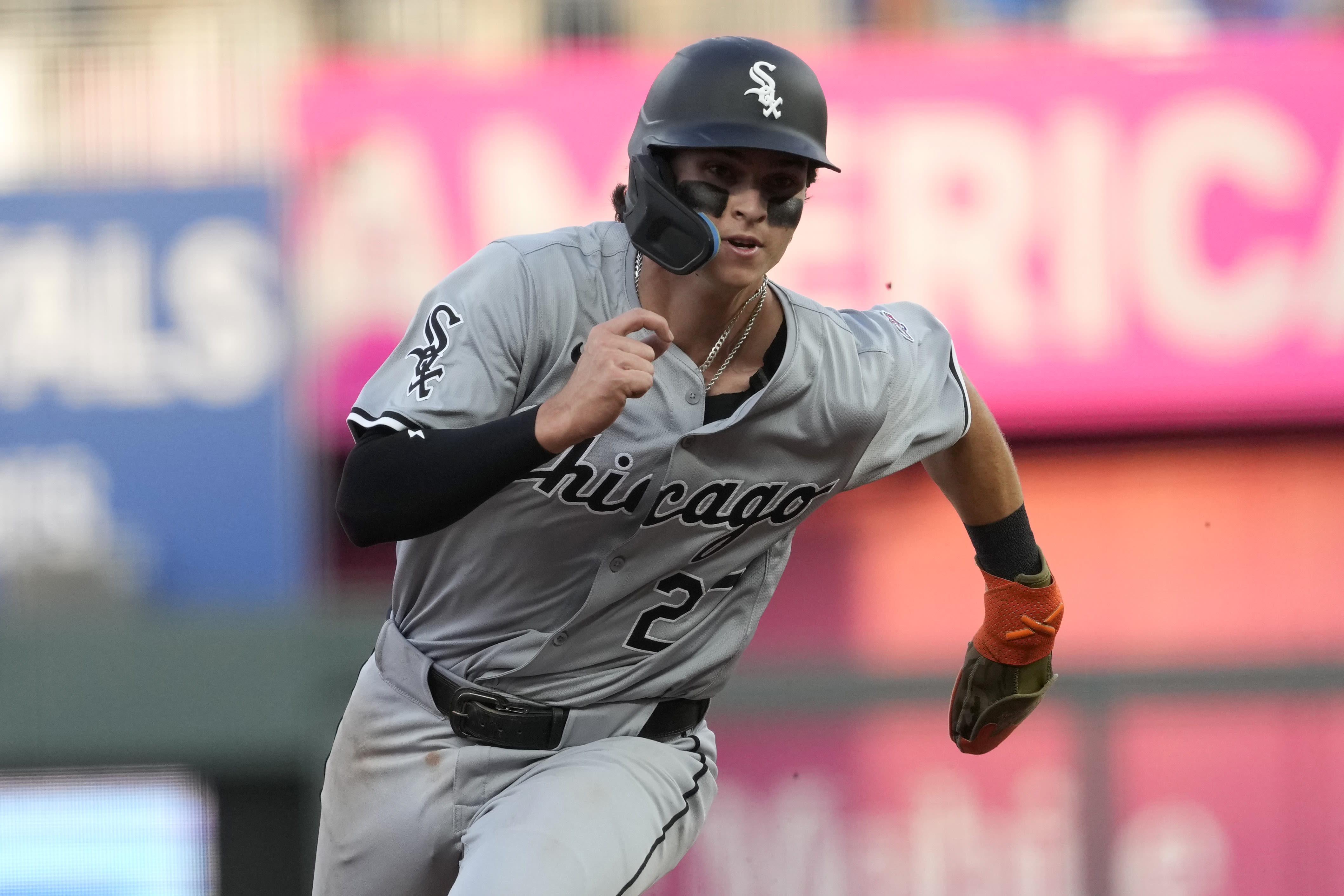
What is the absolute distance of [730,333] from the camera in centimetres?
246

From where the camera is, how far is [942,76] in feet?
29.0

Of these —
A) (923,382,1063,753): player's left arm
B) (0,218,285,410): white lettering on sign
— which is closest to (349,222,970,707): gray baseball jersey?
(923,382,1063,753): player's left arm

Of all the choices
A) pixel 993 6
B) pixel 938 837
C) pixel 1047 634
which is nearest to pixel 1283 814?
pixel 938 837

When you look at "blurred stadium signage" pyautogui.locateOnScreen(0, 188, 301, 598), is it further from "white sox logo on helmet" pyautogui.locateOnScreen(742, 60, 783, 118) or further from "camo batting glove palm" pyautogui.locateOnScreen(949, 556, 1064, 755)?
"white sox logo on helmet" pyautogui.locateOnScreen(742, 60, 783, 118)

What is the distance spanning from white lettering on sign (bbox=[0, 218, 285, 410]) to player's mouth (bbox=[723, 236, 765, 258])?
6662mm

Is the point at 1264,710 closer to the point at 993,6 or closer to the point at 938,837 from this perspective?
the point at 938,837

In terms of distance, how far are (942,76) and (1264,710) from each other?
4779 mm

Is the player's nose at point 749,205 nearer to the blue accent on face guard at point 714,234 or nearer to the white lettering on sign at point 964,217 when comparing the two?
the blue accent on face guard at point 714,234

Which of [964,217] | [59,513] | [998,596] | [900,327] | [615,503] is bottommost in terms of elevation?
[59,513]

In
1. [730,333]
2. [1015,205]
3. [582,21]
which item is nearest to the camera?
[730,333]

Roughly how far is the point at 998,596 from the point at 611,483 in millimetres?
889

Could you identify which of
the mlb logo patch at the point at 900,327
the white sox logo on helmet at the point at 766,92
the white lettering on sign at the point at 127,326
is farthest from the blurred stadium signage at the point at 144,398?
the white sox logo on helmet at the point at 766,92

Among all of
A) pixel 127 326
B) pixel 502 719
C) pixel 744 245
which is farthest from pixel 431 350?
pixel 127 326

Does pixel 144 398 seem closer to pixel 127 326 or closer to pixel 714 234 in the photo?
pixel 127 326
